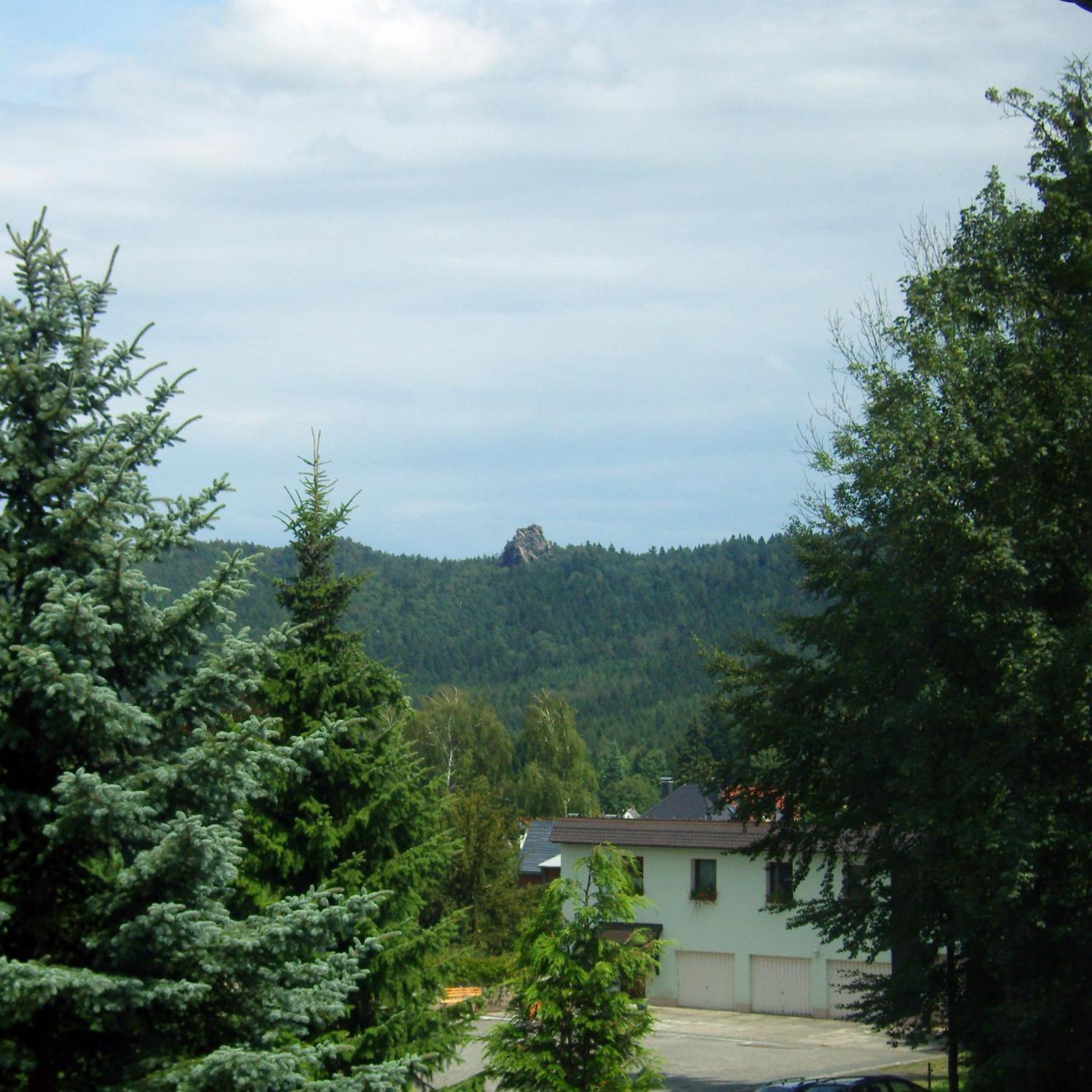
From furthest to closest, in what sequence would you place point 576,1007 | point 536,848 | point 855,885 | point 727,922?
point 536,848 → point 727,922 → point 855,885 → point 576,1007

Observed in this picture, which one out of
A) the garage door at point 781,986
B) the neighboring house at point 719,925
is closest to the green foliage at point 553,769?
the neighboring house at point 719,925

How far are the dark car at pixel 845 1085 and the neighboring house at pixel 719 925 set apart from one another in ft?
68.2

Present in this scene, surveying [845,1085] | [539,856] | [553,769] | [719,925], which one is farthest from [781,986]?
[553,769]

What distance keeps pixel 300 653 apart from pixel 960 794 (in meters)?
8.07

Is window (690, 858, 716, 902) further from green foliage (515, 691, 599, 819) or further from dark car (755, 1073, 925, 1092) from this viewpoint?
green foliage (515, 691, 599, 819)

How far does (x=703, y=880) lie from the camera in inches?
Result: 1774

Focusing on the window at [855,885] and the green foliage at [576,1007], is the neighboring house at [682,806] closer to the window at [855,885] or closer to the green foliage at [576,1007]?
the window at [855,885]

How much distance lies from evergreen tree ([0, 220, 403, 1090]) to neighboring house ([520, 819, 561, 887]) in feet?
150

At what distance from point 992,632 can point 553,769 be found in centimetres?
6910

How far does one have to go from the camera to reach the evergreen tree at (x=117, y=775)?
22.7 feet

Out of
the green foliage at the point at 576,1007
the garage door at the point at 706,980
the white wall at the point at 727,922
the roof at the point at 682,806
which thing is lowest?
the garage door at the point at 706,980

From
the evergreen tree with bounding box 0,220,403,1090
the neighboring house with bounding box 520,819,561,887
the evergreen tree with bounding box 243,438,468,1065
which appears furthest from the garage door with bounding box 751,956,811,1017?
the evergreen tree with bounding box 0,220,403,1090

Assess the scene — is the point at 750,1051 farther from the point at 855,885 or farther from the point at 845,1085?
the point at 845,1085

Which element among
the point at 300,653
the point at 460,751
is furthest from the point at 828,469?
the point at 460,751
